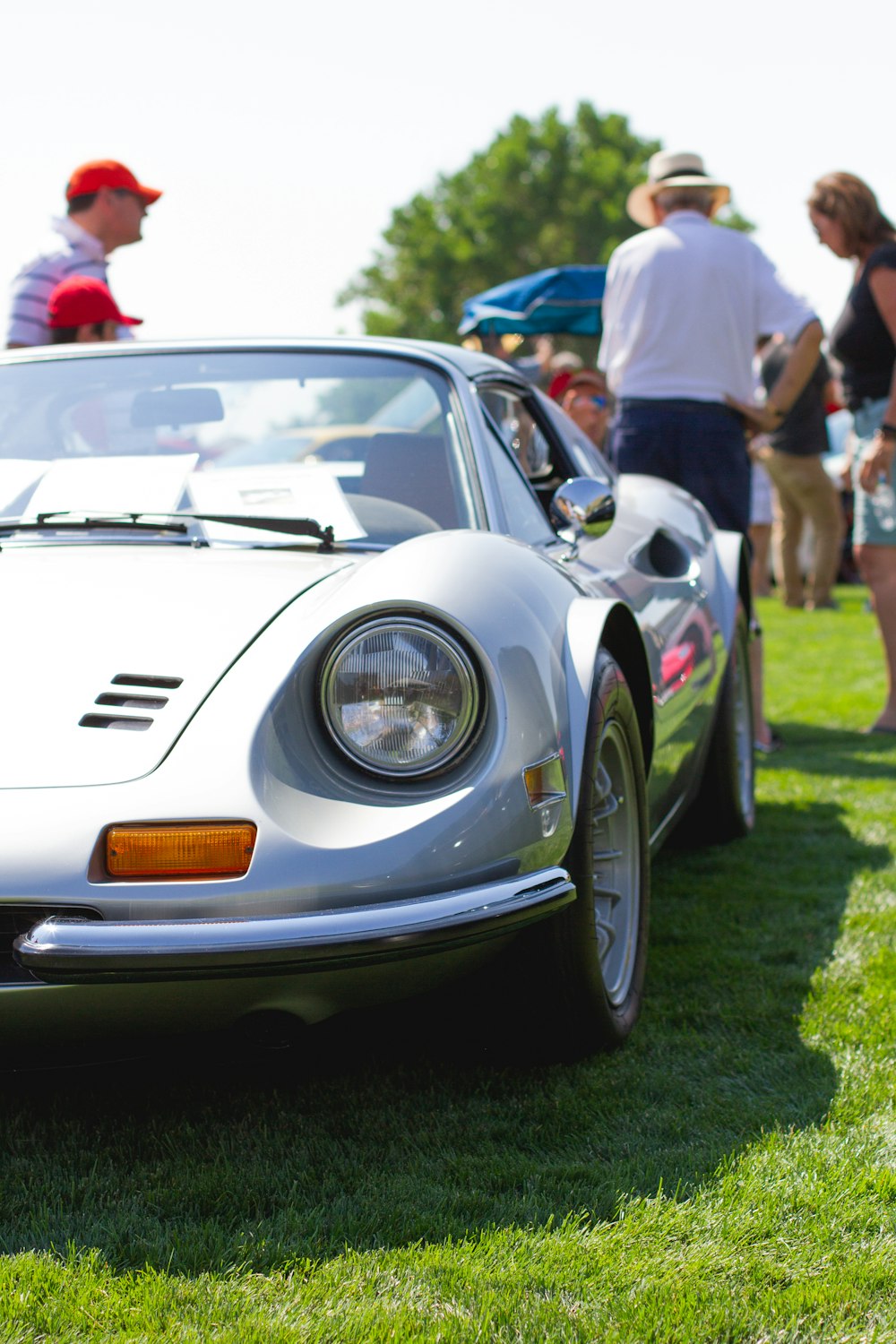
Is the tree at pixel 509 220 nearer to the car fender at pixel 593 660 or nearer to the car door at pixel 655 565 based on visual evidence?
the car door at pixel 655 565

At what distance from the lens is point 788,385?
5551 mm

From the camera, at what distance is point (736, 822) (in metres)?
4.45

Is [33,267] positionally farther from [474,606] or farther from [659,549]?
[474,606]

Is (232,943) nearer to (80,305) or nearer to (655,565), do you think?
(655,565)

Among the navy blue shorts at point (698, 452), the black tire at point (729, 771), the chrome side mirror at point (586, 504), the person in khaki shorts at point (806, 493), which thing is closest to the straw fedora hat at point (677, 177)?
the navy blue shorts at point (698, 452)

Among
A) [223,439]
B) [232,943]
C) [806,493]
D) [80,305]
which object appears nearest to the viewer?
[232,943]

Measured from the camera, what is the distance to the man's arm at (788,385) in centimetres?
539

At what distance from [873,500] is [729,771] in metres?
2.17

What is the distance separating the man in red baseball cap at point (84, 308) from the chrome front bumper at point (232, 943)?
10.6 feet

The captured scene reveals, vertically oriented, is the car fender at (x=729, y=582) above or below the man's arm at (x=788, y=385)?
below

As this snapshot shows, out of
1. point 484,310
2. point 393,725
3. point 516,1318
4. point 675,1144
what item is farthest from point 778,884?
point 484,310

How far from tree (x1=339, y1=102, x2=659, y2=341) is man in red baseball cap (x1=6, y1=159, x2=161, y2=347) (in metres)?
44.2

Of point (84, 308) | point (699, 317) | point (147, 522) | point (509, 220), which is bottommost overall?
point (509, 220)

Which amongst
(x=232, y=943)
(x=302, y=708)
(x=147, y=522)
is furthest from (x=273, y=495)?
(x=232, y=943)
